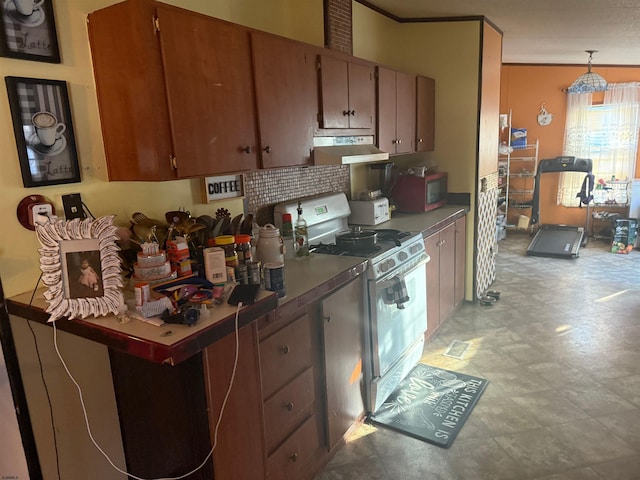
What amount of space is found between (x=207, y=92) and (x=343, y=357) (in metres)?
1.36

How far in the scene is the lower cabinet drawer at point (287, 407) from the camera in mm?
1779

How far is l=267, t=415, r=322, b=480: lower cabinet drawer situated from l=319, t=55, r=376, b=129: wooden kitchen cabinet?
1600 millimetres

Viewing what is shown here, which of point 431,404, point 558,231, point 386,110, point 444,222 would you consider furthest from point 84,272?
point 558,231

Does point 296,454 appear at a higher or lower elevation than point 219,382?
lower

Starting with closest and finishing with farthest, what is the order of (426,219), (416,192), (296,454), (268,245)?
(296,454), (268,245), (426,219), (416,192)

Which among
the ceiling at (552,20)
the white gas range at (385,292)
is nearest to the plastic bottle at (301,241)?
the white gas range at (385,292)

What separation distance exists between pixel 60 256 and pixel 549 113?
6.98 metres

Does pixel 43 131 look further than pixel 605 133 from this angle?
No

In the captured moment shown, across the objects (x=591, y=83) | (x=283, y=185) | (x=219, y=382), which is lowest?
(x=219, y=382)

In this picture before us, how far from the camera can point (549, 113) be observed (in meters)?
6.64

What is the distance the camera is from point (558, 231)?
21.5 ft

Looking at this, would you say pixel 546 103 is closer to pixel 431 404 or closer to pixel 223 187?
pixel 431 404

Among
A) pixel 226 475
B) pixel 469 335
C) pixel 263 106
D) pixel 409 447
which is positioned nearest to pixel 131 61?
pixel 263 106

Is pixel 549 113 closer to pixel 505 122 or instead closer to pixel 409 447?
pixel 505 122
